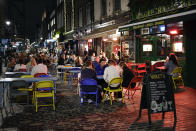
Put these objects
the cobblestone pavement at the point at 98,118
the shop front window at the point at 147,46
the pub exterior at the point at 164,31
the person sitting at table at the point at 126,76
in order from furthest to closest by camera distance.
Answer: the shop front window at the point at 147,46 → the pub exterior at the point at 164,31 → the person sitting at table at the point at 126,76 → the cobblestone pavement at the point at 98,118

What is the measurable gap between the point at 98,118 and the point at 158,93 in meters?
1.81

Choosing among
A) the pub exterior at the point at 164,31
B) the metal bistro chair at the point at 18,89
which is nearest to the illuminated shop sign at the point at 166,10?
the pub exterior at the point at 164,31

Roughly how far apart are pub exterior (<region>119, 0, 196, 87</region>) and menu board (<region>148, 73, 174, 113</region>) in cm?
431

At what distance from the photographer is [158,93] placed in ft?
20.4

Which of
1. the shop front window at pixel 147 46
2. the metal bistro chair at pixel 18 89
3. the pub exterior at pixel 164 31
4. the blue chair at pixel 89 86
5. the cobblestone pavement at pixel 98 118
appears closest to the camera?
the cobblestone pavement at pixel 98 118

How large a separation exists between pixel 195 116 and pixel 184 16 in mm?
4484

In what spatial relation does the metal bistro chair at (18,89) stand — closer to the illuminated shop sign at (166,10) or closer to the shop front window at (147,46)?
the illuminated shop sign at (166,10)

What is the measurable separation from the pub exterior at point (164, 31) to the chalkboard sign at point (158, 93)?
4.30 m

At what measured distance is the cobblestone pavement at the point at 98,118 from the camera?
6.12 m

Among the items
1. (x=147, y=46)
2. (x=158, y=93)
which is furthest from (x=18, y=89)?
(x=147, y=46)

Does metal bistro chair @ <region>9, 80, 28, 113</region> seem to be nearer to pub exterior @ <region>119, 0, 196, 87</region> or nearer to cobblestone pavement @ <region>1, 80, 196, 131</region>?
cobblestone pavement @ <region>1, 80, 196, 131</region>

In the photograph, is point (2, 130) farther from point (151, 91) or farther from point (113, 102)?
point (113, 102)

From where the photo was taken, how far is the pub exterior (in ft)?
37.7

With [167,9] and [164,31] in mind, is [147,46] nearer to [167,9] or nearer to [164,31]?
[164,31]
